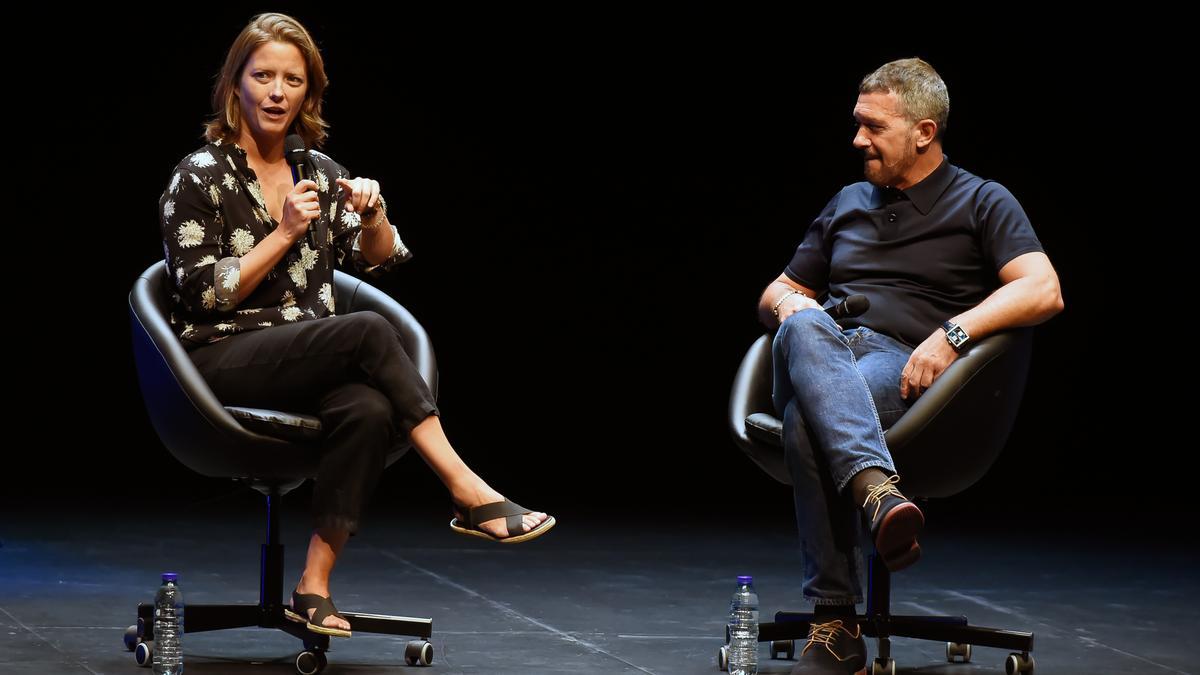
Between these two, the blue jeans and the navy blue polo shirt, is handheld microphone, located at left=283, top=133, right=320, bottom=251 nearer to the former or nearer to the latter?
the blue jeans

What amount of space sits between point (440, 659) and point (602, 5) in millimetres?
3711

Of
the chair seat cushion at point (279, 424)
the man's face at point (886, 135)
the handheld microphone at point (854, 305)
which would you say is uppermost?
the man's face at point (886, 135)

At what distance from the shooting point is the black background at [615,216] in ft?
18.0

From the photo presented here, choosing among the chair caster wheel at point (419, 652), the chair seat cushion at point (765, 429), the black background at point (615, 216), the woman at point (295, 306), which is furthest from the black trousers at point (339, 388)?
the black background at point (615, 216)

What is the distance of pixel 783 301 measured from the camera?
9.78ft

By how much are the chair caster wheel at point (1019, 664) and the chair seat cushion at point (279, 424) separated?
1.25 m

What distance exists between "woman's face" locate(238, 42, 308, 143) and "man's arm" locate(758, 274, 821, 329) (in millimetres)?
979

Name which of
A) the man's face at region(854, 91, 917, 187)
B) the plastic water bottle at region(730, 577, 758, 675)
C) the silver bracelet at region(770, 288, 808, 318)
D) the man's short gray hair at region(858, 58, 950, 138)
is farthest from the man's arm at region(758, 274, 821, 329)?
the plastic water bottle at region(730, 577, 758, 675)

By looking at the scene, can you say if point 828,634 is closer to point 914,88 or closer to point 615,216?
point 914,88

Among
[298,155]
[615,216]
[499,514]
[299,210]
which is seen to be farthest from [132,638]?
[615,216]

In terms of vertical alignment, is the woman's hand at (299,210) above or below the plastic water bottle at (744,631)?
above

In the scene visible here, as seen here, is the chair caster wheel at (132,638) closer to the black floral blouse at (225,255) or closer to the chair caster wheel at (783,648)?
the black floral blouse at (225,255)

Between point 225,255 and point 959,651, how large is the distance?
152 centimetres

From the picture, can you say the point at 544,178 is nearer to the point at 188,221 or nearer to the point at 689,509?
the point at 689,509
